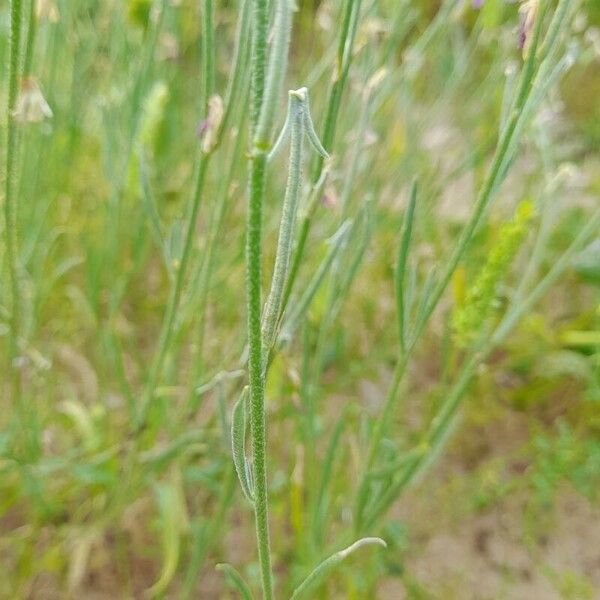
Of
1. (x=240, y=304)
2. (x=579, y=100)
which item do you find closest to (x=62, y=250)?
(x=240, y=304)

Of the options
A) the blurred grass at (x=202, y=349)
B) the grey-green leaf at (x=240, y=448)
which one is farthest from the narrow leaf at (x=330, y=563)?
the blurred grass at (x=202, y=349)

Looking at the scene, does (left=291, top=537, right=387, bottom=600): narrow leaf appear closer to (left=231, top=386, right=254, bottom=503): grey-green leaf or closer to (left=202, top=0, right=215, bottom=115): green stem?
(left=231, top=386, right=254, bottom=503): grey-green leaf

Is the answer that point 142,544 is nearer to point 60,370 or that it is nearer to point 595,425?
point 60,370

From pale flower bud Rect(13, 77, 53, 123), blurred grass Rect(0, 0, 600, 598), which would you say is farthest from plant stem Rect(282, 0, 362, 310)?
pale flower bud Rect(13, 77, 53, 123)

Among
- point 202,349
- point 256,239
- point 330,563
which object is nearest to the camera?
point 256,239

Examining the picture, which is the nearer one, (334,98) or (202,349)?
(334,98)

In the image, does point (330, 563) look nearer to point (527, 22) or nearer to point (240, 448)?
point (240, 448)

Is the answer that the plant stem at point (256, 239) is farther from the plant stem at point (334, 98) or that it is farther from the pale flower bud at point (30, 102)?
the pale flower bud at point (30, 102)

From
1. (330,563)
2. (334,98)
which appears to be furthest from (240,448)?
(334,98)
